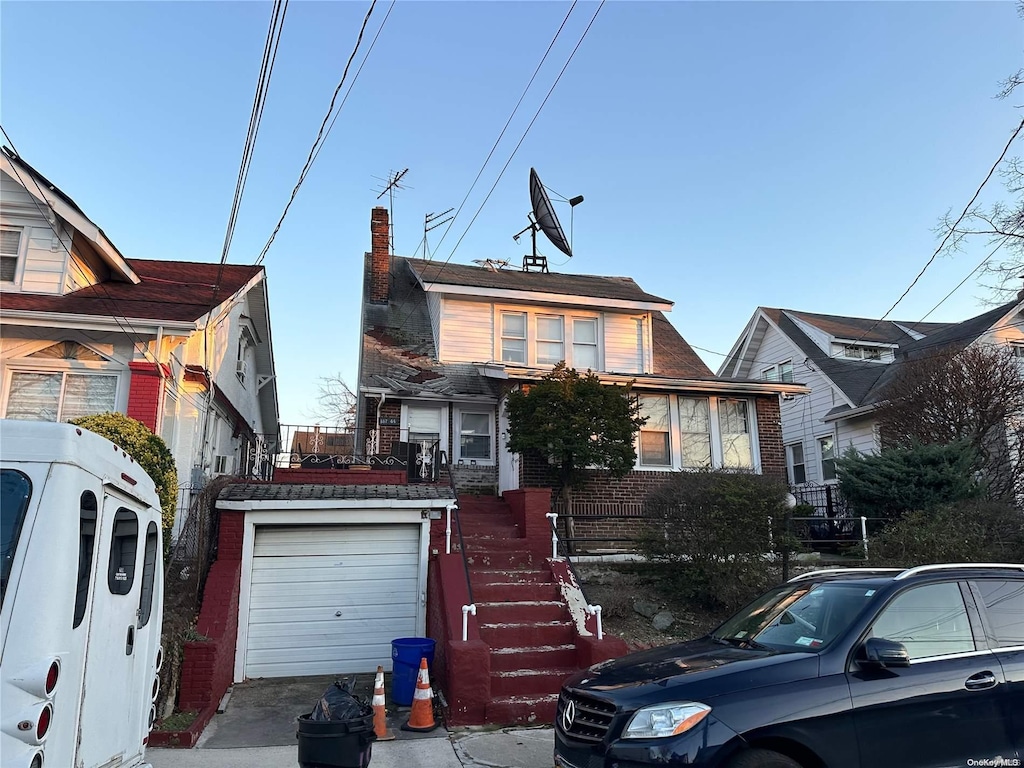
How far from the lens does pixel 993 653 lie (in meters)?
4.69

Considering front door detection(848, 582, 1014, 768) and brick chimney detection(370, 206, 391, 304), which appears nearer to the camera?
front door detection(848, 582, 1014, 768)

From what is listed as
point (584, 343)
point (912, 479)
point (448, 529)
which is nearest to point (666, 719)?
point (448, 529)

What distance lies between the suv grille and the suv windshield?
4.08 feet

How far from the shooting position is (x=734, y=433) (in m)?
15.9

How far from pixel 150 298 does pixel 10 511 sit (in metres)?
9.26

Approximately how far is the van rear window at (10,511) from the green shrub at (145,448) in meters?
5.50

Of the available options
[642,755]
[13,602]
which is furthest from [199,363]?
[642,755]

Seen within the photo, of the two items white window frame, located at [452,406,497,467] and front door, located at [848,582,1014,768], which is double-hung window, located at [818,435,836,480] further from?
front door, located at [848,582,1014,768]

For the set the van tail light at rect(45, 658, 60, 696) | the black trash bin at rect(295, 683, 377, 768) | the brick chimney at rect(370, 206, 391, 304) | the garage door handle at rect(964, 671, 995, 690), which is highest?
the brick chimney at rect(370, 206, 391, 304)

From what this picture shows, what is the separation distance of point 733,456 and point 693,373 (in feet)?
8.35

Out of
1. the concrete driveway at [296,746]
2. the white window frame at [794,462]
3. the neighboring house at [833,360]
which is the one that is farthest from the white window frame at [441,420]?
the white window frame at [794,462]

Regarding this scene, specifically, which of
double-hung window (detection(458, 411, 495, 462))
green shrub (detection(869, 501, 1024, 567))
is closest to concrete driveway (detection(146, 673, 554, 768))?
green shrub (detection(869, 501, 1024, 567))

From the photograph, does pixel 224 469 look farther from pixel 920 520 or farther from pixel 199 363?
pixel 920 520

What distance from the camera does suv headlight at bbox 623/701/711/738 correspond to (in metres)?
4.12
